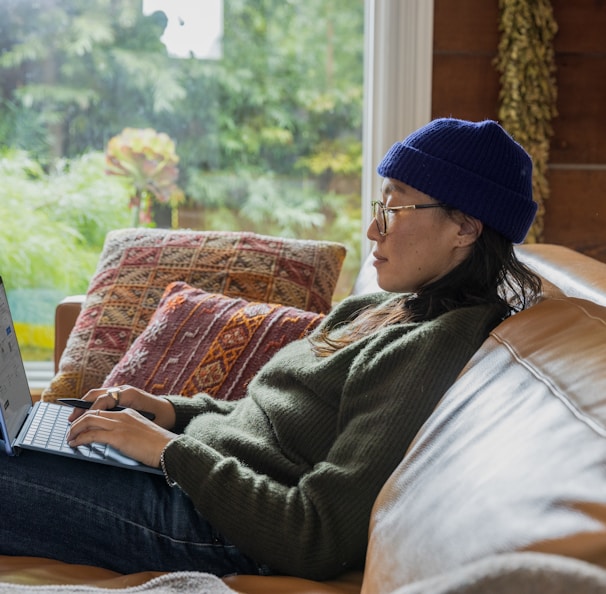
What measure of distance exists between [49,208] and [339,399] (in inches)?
91.6

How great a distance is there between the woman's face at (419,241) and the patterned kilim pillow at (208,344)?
1.76 feet

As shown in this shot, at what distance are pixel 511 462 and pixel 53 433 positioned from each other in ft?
2.91

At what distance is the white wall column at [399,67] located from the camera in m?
3.06

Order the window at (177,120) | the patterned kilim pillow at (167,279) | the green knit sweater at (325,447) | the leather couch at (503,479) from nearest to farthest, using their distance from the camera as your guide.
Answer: the leather couch at (503,479) < the green knit sweater at (325,447) < the patterned kilim pillow at (167,279) < the window at (177,120)

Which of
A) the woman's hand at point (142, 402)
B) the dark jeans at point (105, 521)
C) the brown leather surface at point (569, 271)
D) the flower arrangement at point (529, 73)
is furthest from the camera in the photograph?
the flower arrangement at point (529, 73)

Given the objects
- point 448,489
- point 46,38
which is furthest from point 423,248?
point 46,38

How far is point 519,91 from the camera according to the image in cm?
300

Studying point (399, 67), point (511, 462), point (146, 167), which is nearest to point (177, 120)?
point (146, 167)

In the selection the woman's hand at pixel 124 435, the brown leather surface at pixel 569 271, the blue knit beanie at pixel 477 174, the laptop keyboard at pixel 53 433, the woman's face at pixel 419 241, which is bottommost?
the laptop keyboard at pixel 53 433

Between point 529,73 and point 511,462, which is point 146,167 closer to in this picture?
point 529,73

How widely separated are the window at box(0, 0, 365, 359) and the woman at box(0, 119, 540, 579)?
1.87 metres

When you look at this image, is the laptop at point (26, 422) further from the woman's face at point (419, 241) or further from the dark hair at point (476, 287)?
the woman's face at point (419, 241)

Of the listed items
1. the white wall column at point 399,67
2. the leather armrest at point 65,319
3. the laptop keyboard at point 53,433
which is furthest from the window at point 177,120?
the laptop keyboard at point 53,433

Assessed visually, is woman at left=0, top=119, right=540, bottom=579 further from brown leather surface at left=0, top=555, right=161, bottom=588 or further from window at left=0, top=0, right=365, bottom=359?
window at left=0, top=0, right=365, bottom=359
